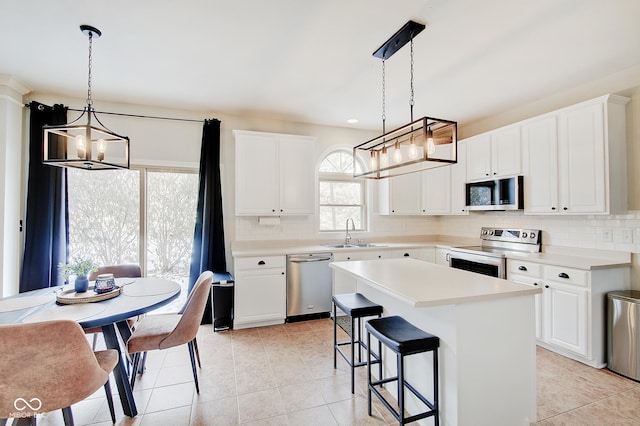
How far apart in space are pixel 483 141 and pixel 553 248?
5.00 feet

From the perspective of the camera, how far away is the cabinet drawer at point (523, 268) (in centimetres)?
303

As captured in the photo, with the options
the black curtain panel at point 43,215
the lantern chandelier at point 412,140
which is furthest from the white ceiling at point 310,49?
the black curtain panel at point 43,215

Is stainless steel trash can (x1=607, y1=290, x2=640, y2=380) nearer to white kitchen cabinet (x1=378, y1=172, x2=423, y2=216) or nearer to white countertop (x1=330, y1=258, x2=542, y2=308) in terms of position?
white countertop (x1=330, y1=258, x2=542, y2=308)

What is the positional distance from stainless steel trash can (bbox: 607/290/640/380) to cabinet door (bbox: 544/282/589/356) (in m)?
0.20

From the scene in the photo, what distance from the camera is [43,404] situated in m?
1.50

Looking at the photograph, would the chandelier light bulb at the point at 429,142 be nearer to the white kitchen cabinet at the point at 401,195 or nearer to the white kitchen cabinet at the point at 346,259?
the white kitchen cabinet at the point at 346,259

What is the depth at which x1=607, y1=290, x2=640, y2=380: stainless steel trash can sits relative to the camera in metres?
2.45

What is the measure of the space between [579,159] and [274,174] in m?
3.29

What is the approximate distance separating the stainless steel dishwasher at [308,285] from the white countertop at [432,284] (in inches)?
48.8

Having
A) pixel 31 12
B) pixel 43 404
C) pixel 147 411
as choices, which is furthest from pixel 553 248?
pixel 31 12

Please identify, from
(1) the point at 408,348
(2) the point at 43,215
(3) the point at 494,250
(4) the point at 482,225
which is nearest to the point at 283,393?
(1) the point at 408,348

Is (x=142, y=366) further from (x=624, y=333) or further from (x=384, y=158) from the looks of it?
(x=624, y=333)

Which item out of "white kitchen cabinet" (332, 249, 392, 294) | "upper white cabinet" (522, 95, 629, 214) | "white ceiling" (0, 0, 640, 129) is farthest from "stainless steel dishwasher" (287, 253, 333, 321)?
"upper white cabinet" (522, 95, 629, 214)

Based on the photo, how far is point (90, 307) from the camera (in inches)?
78.5
